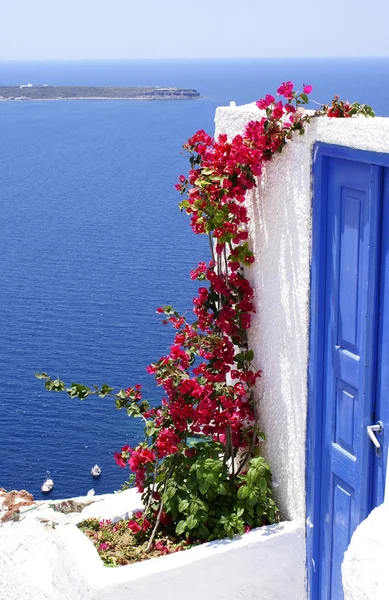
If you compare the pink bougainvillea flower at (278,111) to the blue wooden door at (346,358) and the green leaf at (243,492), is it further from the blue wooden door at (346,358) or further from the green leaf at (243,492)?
the green leaf at (243,492)

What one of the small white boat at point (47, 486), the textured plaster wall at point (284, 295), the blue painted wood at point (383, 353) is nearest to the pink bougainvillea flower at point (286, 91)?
the textured plaster wall at point (284, 295)

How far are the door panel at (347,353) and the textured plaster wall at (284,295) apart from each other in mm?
139

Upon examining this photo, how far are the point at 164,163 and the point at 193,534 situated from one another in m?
62.9

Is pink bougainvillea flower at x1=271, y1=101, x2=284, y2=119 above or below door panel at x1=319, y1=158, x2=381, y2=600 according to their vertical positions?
above

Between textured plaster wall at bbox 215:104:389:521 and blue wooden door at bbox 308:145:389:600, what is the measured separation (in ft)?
0.33

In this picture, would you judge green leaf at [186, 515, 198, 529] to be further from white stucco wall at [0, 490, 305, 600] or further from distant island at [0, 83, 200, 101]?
distant island at [0, 83, 200, 101]

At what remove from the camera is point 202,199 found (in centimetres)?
395

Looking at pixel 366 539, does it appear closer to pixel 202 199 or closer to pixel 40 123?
pixel 202 199

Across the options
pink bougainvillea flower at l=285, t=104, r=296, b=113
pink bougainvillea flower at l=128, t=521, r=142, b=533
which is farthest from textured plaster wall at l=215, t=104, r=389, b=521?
pink bougainvillea flower at l=128, t=521, r=142, b=533

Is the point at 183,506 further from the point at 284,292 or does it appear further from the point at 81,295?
the point at 81,295

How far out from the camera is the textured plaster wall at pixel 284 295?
11.9 feet

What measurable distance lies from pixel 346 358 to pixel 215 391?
2.73 ft

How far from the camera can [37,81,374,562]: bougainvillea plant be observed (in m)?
3.84

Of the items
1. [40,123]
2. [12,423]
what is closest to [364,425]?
[12,423]
